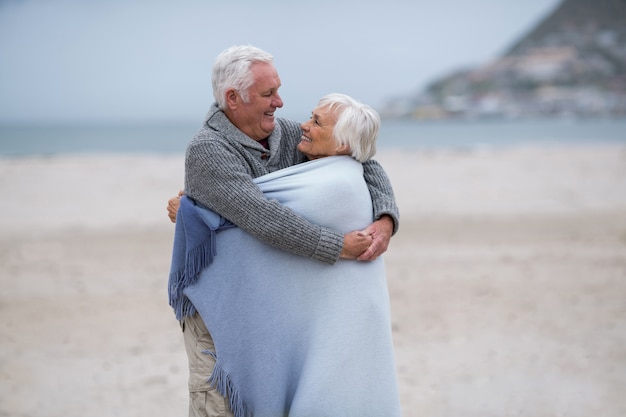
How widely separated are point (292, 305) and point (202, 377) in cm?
43

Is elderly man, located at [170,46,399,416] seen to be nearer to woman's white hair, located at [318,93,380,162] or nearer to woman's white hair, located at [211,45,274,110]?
woman's white hair, located at [211,45,274,110]

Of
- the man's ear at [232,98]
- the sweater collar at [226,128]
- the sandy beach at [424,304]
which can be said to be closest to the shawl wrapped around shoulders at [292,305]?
the sweater collar at [226,128]

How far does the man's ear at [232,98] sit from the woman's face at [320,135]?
0.87 feet

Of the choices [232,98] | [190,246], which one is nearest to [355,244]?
[190,246]

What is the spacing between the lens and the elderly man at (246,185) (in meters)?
2.52

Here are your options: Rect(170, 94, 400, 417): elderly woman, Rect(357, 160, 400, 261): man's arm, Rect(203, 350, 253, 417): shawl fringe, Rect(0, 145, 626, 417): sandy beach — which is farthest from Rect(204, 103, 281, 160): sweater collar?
Rect(0, 145, 626, 417): sandy beach

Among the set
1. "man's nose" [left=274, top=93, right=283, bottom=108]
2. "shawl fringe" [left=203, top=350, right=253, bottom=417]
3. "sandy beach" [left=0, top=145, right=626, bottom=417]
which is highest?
"man's nose" [left=274, top=93, right=283, bottom=108]

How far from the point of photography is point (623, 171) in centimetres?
1611

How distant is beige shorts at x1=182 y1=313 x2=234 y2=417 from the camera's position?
2715 mm

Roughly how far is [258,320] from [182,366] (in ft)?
8.96

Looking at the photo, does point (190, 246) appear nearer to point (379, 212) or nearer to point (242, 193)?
point (242, 193)

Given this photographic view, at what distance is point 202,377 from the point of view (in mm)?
2721

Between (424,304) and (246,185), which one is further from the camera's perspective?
(424,304)

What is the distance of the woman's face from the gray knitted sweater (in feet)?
0.59
